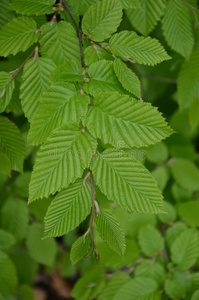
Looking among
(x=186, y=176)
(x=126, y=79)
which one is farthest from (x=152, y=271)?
(x=126, y=79)

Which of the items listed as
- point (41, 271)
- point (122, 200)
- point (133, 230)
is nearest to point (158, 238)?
point (133, 230)

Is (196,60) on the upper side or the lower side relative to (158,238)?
upper

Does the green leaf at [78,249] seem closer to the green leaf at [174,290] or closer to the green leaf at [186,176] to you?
the green leaf at [174,290]

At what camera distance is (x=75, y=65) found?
0.70m

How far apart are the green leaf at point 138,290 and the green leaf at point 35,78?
0.83m

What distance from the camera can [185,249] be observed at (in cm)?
117

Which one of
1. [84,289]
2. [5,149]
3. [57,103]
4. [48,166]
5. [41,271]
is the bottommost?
[41,271]

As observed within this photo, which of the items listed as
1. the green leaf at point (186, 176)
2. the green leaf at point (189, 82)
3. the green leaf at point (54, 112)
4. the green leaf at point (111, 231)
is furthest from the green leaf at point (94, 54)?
the green leaf at point (186, 176)

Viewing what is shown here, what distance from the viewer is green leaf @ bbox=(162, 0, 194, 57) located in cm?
105

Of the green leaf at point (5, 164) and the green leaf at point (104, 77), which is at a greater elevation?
the green leaf at point (104, 77)

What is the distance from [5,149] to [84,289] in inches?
30.6

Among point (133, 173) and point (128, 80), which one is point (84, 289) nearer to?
point (133, 173)

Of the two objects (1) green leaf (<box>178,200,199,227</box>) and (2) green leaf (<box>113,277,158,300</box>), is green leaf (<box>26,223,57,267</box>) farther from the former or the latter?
(1) green leaf (<box>178,200,199,227</box>)

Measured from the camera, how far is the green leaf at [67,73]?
2.20 feet
